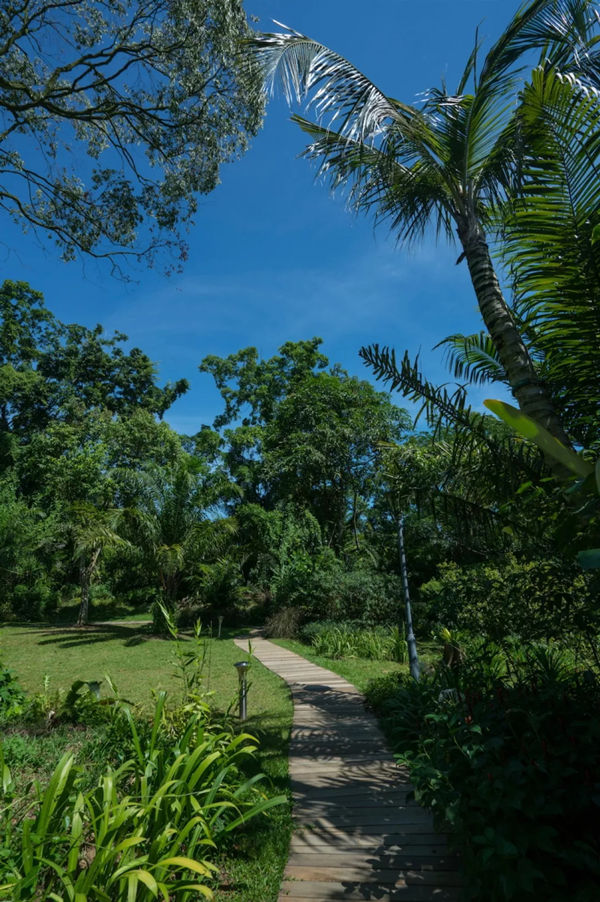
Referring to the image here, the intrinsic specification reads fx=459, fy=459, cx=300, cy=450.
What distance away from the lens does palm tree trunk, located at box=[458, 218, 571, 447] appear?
9.74ft

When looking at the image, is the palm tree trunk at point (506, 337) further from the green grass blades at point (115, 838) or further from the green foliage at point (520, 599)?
the green grass blades at point (115, 838)

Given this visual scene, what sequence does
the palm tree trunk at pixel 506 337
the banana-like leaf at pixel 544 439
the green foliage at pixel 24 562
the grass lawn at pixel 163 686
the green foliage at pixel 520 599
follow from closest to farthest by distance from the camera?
the banana-like leaf at pixel 544 439, the grass lawn at pixel 163 686, the palm tree trunk at pixel 506 337, the green foliage at pixel 520 599, the green foliage at pixel 24 562

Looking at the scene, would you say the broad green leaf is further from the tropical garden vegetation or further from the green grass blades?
the green grass blades

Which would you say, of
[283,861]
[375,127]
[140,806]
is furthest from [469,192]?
[283,861]

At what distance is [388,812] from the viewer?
11.2 feet

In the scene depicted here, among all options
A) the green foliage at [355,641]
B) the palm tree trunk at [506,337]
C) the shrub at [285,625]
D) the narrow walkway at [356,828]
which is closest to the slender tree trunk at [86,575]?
the shrub at [285,625]

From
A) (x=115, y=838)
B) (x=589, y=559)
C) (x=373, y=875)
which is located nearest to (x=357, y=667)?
(x=373, y=875)

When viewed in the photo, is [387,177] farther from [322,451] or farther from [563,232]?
[322,451]

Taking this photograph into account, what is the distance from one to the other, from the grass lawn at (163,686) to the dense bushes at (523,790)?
1.15m

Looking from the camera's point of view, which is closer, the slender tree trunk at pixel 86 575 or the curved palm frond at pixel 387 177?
the curved palm frond at pixel 387 177

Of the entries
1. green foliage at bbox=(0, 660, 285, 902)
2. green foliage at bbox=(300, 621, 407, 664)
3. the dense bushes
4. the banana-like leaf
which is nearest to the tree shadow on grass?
green foliage at bbox=(300, 621, 407, 664)

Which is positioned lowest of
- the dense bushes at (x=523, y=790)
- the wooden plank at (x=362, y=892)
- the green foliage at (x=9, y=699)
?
the wooden plank at (x=362, y=892)

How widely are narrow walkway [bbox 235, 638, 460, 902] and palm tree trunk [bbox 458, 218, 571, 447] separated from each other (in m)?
2.68

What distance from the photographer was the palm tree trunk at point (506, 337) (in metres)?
2.97
